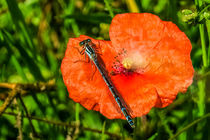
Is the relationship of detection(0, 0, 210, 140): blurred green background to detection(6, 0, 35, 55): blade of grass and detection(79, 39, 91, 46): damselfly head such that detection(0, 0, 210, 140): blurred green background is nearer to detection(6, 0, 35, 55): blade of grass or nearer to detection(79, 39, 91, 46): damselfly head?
detection(6, 0, 35, 55): blade of grass

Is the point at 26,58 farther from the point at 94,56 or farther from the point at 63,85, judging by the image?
the point at 94,56

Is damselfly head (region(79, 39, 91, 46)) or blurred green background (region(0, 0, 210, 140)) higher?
damselfly head (region(79, 39, 91, 46))

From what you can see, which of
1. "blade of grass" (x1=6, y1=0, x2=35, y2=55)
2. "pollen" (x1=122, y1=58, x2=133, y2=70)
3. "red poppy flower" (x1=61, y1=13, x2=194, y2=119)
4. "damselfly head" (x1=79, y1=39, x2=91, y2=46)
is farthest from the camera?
"blade of grass" (x1=6, y1=0, x2=35, y2=55)

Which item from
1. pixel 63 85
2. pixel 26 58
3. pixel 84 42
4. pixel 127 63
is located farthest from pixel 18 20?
pixel 127 63

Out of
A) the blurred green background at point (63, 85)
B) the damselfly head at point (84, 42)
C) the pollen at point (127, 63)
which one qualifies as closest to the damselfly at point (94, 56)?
the damselfly head at point (84, 42)

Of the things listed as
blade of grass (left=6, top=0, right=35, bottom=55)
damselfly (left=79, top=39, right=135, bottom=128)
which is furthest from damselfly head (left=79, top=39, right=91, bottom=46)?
blade of grass (left=6, top=0, right=35, bottom=55)

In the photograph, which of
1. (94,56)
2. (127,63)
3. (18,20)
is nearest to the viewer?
(94,56)

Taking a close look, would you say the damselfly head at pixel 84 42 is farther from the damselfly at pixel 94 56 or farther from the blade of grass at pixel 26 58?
the blade of grass at pixel 26 58
